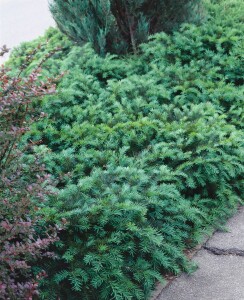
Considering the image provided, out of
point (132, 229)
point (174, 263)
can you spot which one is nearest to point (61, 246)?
point (132, 229)

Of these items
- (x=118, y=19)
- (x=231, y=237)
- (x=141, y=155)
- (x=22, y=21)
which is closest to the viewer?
(x=231, y=237)

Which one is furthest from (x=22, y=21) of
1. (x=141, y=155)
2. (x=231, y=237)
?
(x=231, y=237)

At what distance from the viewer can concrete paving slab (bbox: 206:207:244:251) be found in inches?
140

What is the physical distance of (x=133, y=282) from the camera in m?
3.14

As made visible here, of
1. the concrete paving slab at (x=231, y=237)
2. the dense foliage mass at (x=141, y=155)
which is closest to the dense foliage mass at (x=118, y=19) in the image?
the dense foliage mass at (x=141, y=155)

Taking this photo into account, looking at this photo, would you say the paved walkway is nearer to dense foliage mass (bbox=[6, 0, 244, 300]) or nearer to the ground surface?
dense foliage mass (bbox=[6, 0, 244, 300])

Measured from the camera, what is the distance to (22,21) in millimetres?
10227

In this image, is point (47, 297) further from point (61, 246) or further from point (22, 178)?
point (22, 178)

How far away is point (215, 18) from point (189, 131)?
9.43 feet

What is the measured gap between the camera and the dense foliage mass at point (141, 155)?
3088mm

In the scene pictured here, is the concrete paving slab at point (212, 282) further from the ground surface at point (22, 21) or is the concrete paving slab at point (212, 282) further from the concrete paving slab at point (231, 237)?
the ground surface at point (22, 21)

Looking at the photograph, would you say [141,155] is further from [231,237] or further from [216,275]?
[216,275]

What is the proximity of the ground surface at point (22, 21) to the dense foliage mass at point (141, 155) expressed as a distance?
3.55m

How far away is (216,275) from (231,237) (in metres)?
0.44
